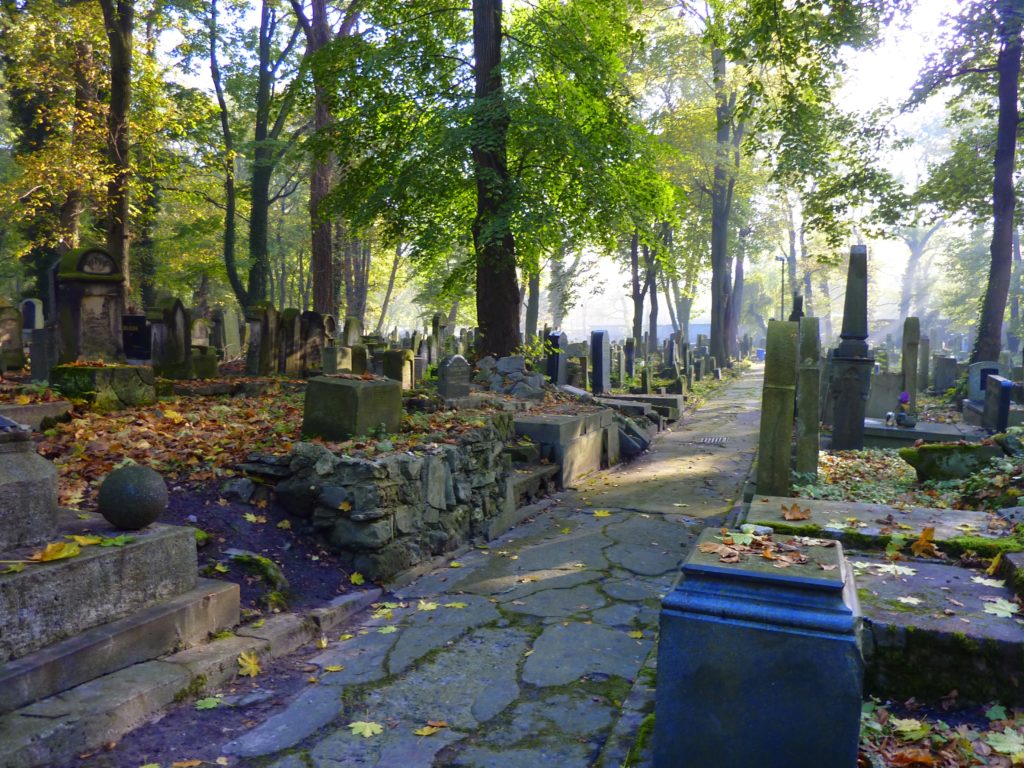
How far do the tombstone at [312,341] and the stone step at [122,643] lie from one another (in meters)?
8.61

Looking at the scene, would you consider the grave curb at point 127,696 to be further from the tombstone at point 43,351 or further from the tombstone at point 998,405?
the tombstone at point 998,405

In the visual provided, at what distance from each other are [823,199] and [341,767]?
754 inches

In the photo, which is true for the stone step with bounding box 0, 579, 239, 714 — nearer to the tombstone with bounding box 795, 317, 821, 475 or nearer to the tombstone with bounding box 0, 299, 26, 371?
the tombstone with bounding box 795, 317, 821, 475

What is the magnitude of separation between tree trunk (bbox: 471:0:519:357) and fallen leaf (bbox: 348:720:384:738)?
25.5ft

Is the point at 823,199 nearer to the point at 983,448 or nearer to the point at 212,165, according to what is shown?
the point at 983,448

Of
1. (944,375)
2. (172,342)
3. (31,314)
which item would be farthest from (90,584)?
(944,375)

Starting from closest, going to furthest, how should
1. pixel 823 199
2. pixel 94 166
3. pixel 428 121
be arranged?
pixel 428 121 → pixel 94 166 → pixel 823 199

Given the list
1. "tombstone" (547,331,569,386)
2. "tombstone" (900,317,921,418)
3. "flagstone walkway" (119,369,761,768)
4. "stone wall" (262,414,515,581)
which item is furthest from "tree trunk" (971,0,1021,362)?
"stone wall" (262,414,515,581)

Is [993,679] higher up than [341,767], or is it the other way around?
[993,679]

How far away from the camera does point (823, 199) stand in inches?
721

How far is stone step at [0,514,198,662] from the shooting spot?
2.93 metres

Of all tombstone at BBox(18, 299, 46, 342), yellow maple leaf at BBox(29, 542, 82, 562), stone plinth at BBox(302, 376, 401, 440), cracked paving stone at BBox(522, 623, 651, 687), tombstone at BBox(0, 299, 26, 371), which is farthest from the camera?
tombstone at BBox(18, 299, 46, 342)

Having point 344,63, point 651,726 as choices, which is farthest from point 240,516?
point 344,63

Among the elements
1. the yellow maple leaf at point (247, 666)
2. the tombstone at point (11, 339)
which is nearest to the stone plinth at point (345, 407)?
the yellow maple leaf at point (247, 666)
